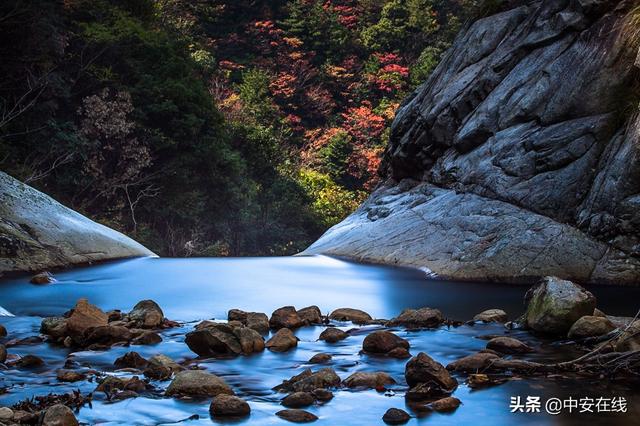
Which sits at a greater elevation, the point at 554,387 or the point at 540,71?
the point at 540,71

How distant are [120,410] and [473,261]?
9548mm

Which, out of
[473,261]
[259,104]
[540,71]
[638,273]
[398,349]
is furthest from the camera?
[259,104]

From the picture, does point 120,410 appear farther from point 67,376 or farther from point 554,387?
point 554,387

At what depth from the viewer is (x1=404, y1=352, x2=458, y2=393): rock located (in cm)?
610

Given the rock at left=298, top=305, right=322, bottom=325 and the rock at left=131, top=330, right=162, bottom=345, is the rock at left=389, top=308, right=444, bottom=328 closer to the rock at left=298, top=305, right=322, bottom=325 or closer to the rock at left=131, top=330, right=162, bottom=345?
the rock at left=298, top=305, right=322, bottom=325

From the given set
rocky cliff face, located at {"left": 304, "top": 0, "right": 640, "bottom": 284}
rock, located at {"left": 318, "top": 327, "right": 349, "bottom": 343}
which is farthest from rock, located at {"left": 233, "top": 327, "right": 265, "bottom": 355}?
rocky cliff face, located at {"left": 304, "top": 0, "right": 640, "bottom": 284}

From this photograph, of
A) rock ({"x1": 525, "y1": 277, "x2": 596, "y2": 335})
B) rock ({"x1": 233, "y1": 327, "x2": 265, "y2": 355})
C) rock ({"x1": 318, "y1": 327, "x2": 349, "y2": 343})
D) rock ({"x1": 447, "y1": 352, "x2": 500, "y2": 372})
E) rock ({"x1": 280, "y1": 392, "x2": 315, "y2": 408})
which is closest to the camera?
rock ({"x1": 280, "y1": 392, "x2": 315, "y2": 408})

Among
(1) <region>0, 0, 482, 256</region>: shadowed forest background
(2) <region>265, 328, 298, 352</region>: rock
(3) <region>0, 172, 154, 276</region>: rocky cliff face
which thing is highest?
(1) <region>0, 0, 482, 256</region>: shadowed forest background

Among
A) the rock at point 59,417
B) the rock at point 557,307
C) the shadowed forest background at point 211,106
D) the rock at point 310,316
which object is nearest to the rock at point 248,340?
the rock at point 310,316

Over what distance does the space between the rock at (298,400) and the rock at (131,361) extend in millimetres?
1631

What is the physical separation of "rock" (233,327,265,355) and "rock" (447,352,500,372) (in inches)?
75.8

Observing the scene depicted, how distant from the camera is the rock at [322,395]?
586cm

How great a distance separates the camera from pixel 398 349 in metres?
7.38

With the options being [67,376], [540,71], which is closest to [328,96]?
[540,71]
